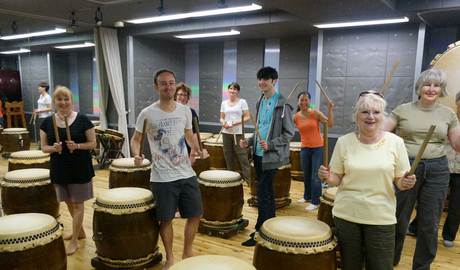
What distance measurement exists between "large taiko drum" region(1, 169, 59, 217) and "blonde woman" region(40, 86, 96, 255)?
421 millimetres

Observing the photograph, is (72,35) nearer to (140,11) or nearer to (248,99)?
(140,11)

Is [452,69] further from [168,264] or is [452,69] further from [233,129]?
[168,264]

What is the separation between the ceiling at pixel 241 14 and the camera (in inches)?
154

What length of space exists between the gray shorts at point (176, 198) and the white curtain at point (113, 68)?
13.1ft

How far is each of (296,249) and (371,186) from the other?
51 cm

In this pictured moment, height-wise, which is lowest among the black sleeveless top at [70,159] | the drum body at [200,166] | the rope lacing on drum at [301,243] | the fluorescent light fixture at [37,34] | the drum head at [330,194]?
the drum body at [200,166]

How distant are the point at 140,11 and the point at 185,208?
3.20 m

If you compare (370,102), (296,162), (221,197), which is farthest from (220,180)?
(296,162)

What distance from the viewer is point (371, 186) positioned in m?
1.72

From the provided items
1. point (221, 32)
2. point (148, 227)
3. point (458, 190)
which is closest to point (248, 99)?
point (221, 32)

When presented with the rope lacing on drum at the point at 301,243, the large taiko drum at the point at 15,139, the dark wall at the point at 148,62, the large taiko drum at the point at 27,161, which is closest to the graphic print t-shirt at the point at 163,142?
the rope lacing on drum at the point at 301,243

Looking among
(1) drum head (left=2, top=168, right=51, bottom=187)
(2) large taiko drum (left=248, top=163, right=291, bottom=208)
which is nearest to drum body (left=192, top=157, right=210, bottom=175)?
(2) large taiko drum (left=248, top=163, right=291, bottom=208)

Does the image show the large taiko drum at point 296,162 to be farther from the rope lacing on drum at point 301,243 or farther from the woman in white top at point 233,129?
the rope lacing on drum at point 301,243

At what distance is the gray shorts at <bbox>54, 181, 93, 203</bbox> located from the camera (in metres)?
2.88
